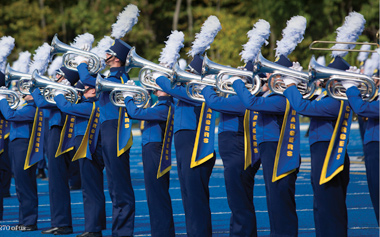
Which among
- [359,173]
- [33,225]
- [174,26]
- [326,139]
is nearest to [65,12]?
[174,26]

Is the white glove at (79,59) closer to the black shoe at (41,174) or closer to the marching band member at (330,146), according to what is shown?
the marching band member at (330,146)

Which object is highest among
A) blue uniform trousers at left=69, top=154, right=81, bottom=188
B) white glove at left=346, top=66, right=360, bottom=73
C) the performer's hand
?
white glove at left=346, top=66, right=360, bottom=73

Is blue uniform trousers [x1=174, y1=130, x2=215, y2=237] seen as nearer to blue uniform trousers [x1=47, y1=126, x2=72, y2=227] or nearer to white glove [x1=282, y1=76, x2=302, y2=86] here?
white glove [x1=282, y1=76, x2=302, y2=86]

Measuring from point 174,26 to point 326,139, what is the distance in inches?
1211

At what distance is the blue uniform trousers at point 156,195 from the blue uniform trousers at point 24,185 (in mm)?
2013

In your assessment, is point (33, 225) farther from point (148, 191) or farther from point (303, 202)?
point (303, 202)

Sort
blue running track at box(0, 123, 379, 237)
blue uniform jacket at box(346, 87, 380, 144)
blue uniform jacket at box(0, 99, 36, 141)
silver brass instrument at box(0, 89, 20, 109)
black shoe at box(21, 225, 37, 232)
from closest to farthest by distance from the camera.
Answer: blue uniform jacket at box(346, 87, 380, 144)
blue running track at box(0, 123, 379, 237)
black shoe at box(21, 225, 37, 232)
blue uniform jacket at box(0, 99, 36, 141)
silver brass instrument at box(0, 89, 20, 109)

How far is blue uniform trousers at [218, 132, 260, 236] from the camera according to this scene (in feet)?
22.3

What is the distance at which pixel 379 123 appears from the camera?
5.81 meters

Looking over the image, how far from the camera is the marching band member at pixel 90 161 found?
7695 millimetres

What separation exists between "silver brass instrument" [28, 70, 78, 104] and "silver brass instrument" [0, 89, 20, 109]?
0.83 m

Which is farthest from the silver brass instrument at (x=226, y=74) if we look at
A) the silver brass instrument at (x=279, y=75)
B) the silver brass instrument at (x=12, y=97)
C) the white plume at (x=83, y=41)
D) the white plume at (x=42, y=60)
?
the silver brass instrument at (x=12, y=97)

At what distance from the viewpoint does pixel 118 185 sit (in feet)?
24.8

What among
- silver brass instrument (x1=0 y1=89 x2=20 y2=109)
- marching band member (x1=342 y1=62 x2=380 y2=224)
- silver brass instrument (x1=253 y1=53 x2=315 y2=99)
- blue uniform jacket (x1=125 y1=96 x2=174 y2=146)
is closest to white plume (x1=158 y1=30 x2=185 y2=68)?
blue uniform jacket (x1=125 y1=96 x2=174 y2=146)
